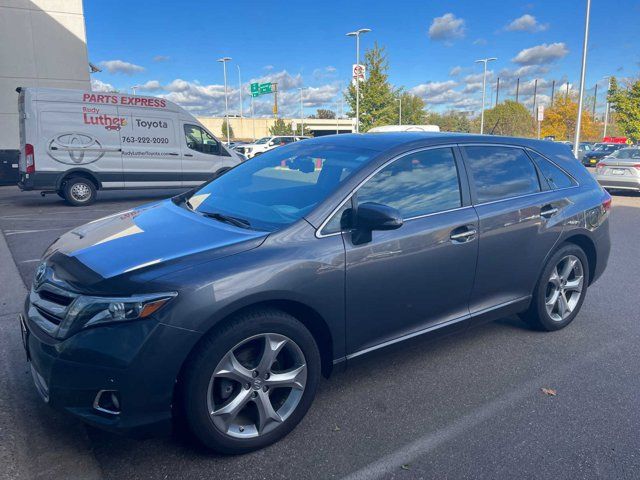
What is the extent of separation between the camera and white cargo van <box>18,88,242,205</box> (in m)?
11.6

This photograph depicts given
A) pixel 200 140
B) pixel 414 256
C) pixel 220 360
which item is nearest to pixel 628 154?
pixel 200 140

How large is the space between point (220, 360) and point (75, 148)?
11285mm

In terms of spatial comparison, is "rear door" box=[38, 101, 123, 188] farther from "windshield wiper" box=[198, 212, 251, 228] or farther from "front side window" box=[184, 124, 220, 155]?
"windshield wiper" box=[198, 212, 251, 228]

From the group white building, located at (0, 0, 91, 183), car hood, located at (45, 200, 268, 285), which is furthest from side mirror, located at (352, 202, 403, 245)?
white building, located at (0, 0, 91, 183)

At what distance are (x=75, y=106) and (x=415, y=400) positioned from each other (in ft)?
37.9

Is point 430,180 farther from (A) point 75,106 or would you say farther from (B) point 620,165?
(B) point 620,165

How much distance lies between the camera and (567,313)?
4414 millimetres

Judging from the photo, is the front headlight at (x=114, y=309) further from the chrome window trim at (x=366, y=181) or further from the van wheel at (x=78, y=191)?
the van wheel at (x=78, y=191)

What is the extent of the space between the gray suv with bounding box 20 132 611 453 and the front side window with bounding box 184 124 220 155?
10288mm

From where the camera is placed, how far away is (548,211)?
4.03 metres

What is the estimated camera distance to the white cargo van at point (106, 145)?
38.0 ft

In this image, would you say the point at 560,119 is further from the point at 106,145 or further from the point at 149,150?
the point at 106,145

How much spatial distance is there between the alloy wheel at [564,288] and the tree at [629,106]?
33890 millimetres

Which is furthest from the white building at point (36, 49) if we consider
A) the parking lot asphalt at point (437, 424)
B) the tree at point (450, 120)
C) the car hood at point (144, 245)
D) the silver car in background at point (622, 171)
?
the tree at point (450, 120)
